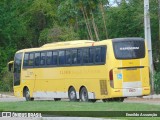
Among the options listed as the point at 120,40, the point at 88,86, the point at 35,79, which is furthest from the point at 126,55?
the point at 35,79

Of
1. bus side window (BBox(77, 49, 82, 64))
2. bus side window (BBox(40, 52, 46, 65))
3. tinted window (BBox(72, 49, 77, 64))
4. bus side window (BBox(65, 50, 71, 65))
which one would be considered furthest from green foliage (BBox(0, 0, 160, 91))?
bus side window (BBox(77, 49, 82, 64))

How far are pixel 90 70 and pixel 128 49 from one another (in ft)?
7.65

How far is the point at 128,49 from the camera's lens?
27109 mm

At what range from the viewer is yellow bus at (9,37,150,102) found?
26.7 meters

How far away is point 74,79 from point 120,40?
3.87 m

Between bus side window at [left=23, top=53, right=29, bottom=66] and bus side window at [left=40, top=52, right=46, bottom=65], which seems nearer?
bus side window at [left=40, top=52, right=46, bottom=65]

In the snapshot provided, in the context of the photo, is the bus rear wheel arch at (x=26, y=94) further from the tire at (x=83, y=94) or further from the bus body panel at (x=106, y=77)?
the tire at (x=83, y=94)

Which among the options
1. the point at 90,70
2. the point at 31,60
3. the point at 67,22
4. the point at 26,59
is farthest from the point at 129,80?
the point at 67,22

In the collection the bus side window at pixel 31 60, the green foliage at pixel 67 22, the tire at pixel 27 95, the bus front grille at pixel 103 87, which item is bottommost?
the tire at pixel 27 95

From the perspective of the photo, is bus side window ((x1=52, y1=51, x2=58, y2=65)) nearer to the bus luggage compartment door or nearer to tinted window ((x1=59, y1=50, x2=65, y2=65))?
tinted window ((x1=59, y1=50, x2=65, y2=65))

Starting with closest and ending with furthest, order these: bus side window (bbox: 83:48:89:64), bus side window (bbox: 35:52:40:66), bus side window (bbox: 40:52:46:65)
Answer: bus side window (bbox: 83:48:89:64) → bus side window (bbox: 40:52:46:65) → bus side window (bbox: 35:52:40:66)

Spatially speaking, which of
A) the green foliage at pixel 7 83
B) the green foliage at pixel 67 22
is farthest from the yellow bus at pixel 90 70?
the green foliage at pixel 7 83

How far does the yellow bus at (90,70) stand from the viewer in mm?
26656

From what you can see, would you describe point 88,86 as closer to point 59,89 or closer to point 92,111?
point 59,89
